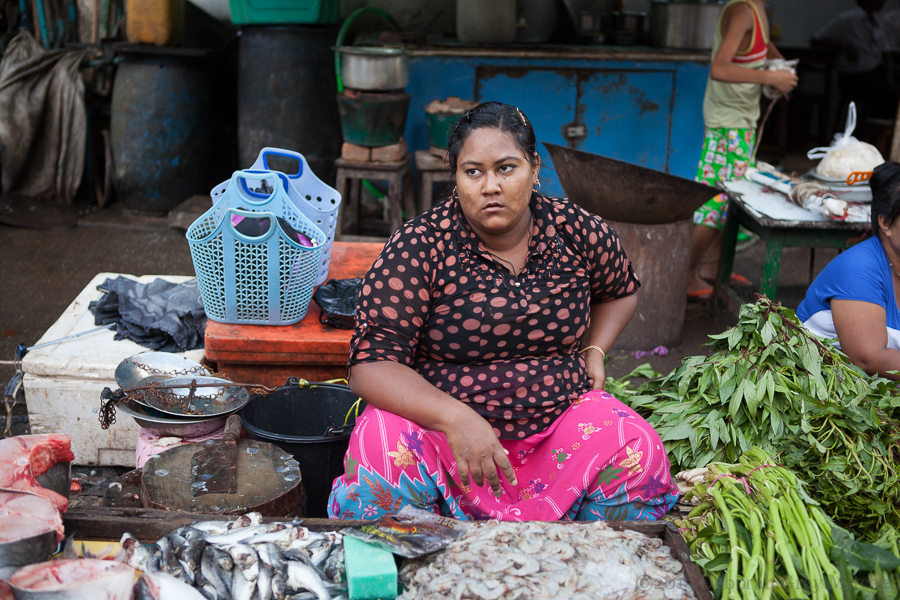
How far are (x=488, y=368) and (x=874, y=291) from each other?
149cm

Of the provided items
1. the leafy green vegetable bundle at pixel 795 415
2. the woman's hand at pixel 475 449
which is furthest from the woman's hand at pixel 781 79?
the woman's hand at pixel 475 449

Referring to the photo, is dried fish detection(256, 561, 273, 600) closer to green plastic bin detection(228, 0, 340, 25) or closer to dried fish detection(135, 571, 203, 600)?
dried fish detection(135, 571, 203, 600)

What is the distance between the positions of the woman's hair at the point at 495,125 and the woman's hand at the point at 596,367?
655mm

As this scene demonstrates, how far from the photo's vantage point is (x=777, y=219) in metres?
3.83

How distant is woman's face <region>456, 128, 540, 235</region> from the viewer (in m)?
2.08

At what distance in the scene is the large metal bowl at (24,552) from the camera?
1.48 meters

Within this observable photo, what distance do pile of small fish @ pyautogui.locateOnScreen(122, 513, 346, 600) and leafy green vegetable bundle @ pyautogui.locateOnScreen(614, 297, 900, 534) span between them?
126 centimetres

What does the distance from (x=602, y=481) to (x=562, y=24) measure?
583 cm

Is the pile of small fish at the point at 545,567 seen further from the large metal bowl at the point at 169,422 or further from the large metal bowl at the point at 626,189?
the large metal bowl at the point at 626,189

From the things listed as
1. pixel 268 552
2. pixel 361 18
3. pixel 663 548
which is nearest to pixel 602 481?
pixel 663 548

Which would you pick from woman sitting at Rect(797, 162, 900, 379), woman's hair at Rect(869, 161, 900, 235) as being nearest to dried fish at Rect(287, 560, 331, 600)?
woman sitting at Rect(797, 162, 900, 379)

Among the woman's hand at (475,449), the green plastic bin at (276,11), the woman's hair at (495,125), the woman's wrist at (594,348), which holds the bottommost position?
the woman's hand at (475,449)

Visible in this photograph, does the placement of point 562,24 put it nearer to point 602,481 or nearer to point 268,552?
point 602,481

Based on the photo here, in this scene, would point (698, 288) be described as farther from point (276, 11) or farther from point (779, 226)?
point (276, 11)
